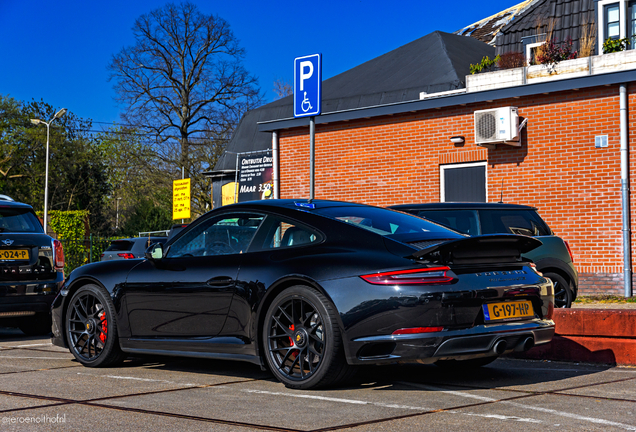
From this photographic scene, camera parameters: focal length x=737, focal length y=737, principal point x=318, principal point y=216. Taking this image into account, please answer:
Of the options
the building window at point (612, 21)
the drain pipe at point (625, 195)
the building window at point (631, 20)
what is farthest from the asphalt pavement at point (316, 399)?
the building window at point (612, 21)

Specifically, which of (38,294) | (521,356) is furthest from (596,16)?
(38,294)

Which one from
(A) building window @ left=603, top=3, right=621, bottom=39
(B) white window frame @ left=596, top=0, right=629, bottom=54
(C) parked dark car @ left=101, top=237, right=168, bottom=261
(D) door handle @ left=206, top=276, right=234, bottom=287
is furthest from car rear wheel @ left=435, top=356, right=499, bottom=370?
(A) building window @ left=603, top=3, right=621, bottom=39

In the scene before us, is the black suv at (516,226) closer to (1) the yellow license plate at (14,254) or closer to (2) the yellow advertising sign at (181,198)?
(1) the yellow license plate at (14,254)

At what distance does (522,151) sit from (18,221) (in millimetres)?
9674

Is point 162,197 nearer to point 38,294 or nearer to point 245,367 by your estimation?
point 38,294

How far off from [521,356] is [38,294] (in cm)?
590

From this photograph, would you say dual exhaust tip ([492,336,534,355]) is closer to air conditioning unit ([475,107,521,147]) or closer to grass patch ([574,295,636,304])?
grass patch ([574,295,636,304])

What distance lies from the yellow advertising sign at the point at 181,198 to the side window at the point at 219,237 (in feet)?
55.1

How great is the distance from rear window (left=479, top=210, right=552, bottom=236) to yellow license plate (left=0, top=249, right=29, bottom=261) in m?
5.84

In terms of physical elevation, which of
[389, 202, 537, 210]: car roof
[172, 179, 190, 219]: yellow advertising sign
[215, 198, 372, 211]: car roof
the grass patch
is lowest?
the grass patch

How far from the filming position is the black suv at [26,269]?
9.04 metres

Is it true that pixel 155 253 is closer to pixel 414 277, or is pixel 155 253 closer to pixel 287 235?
pixel 287 235

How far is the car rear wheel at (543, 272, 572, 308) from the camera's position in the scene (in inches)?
394

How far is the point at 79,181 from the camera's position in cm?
5447
